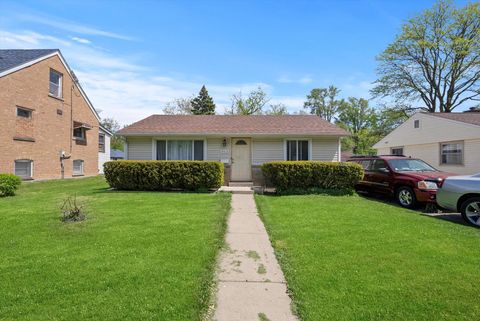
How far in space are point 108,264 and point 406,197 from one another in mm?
9068

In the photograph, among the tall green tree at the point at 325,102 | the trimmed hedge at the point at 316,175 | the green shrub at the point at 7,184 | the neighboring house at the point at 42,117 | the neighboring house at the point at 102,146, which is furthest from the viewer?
the tall green tree at the point at 325,102

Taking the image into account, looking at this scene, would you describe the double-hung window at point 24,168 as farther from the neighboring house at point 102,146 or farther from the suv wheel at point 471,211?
the suv wheel at point 471,211

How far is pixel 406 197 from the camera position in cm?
938

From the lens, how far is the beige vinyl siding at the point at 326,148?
14.0 meters

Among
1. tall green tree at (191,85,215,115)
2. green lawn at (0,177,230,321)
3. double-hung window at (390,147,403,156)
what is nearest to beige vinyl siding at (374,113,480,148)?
double-hung window at (390,147,403,156)

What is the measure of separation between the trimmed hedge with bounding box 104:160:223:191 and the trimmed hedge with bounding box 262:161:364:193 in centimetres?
247

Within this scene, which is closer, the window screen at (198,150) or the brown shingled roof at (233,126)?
the brown shingled roof at (233,126)

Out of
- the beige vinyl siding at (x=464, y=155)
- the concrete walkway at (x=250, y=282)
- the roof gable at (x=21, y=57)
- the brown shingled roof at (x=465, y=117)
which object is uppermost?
the roof gable at (x=21, y=57)

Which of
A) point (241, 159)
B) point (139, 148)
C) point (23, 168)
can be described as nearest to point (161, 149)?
point (139, 148)

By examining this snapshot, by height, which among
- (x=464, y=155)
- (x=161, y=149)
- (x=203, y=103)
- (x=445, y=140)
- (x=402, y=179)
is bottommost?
(x=402, y=179)

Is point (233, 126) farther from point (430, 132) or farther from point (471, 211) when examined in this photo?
point (430, 132)

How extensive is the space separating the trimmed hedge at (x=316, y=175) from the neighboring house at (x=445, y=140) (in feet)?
28.8

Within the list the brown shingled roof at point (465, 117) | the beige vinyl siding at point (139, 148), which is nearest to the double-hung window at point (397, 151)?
the brown shingled roof at point (465, 117)

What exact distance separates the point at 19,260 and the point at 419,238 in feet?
21.7
